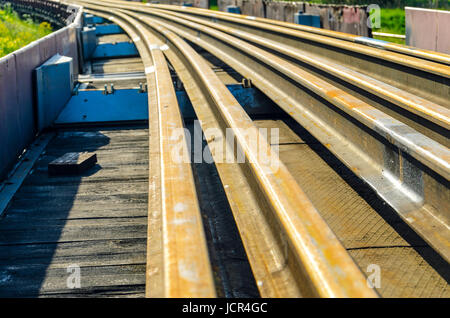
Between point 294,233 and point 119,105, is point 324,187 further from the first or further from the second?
point 119,105

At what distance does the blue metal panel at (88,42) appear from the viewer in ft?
38.8

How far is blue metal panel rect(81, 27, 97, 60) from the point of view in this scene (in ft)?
38.8

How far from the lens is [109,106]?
6.66 m

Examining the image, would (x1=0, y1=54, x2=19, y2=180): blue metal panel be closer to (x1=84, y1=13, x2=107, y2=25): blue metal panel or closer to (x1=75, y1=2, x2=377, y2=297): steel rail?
(x1=75, y1=2, x2=377, y2=297): steel rail

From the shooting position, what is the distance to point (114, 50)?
12336 millimetres

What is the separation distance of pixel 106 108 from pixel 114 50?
6009 millimetres

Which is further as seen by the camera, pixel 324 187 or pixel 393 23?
pixel 393 23

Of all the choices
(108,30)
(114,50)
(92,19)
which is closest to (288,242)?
(114,50)

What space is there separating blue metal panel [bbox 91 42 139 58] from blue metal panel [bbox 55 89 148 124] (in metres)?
A: 5.68

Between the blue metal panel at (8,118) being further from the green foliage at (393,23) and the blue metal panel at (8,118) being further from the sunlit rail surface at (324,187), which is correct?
the green foliage at (393,23)

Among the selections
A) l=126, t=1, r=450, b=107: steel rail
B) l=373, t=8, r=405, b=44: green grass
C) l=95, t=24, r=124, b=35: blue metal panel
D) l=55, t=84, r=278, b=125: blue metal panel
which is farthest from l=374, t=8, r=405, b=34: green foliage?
l=55, t=84, r=278, b=125: blue metal panel

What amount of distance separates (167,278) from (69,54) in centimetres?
791

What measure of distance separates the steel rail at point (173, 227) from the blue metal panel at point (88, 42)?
7.57 meters

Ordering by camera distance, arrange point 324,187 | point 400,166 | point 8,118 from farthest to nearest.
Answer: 1. point 8,118
2. point 324,187
3. point 400,166
